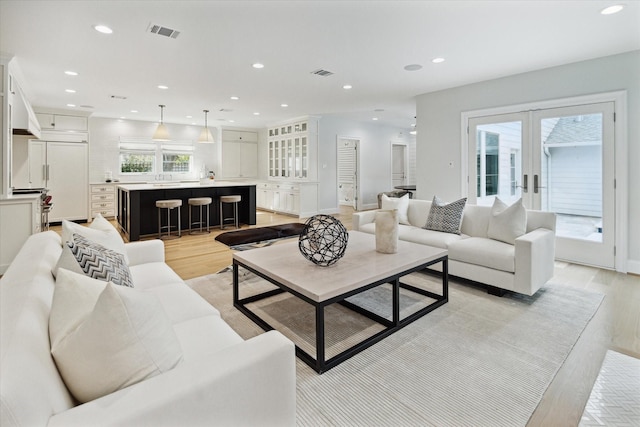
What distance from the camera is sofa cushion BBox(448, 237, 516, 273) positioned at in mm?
3074

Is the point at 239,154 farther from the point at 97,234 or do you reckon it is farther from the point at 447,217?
the point at 97,234

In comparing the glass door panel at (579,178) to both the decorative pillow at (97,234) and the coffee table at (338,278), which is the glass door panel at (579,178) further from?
the decorative pillow at (97,234)

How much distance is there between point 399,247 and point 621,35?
10.8ft

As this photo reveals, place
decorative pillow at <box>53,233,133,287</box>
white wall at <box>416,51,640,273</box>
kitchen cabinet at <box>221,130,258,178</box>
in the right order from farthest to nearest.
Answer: kitchen cabinet at <box>221,130,258,178</box>, white wall at <box>416,51,640,273</box>, decorative pillow at <box>53,233,133,287</box>

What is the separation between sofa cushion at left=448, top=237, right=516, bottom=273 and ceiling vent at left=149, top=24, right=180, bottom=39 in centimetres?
362

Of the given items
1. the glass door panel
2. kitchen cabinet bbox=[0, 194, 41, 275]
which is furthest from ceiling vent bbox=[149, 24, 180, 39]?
the glass door panel

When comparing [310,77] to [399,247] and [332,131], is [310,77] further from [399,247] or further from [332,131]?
[332,131]

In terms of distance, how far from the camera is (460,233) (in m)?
Answer: 3.94

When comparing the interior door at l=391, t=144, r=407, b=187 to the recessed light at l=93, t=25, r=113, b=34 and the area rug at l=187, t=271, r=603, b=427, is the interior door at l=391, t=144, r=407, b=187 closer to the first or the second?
the area rug at l=187, t=271, r=603, b=427

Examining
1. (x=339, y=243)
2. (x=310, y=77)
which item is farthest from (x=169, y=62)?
(x=339, y=243)

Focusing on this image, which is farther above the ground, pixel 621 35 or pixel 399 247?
pixel 621 35

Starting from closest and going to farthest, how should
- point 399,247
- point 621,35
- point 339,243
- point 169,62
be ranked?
point 339,243
point 399,247
point 621,35
point 169,62

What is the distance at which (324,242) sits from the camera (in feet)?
8.28

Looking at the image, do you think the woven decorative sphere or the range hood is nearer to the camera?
the woven decorative sphere
